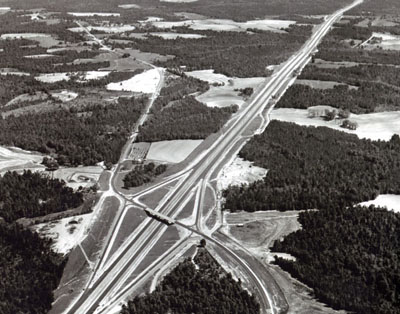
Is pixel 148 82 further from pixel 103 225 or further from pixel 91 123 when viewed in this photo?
pixel 103 225

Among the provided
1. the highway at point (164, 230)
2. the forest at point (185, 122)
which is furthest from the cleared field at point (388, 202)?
the forest at point (185, 122)

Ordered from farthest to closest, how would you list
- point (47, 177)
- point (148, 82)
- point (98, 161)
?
point (148, 82)
point (98, 161)
point (47, 177)

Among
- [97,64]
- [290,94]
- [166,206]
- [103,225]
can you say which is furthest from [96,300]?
[97,64]

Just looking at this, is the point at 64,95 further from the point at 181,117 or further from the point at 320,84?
the point at 320,84

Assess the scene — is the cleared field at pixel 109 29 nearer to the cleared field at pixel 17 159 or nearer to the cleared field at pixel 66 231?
the cleared field at pixel 17 159

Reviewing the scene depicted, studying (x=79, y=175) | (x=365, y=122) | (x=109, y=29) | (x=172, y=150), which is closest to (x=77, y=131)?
(x=79, y=175)

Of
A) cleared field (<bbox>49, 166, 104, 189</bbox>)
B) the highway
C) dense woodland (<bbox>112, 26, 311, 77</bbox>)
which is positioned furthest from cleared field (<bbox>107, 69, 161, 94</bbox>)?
cleared field (<bbox>49, 166, 104, 189</bbox>)

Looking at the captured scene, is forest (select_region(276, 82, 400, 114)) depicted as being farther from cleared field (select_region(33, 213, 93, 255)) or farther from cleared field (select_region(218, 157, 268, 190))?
cleared field (select_region(33, 213, 93, 255))
